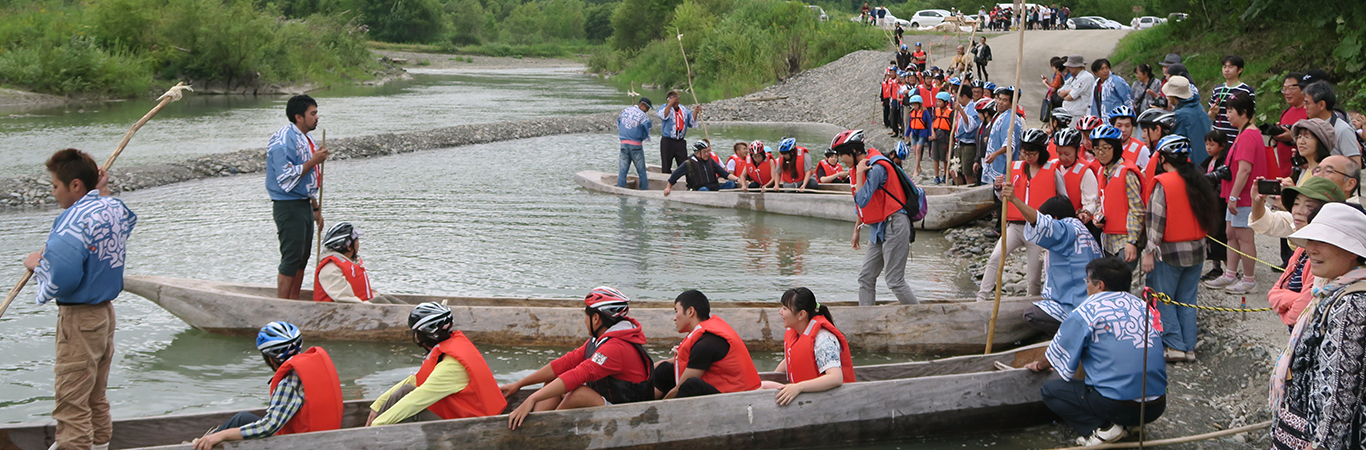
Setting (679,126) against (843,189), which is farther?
(679,126)

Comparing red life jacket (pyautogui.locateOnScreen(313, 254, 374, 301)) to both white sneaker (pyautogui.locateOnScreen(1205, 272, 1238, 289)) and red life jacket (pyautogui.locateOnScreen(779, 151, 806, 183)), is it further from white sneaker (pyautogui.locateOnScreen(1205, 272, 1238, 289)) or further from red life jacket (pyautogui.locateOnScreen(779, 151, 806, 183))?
red life jacket (pyautogui.locateOnScreen(779, 151, 806, 183))

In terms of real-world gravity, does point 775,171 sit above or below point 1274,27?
below

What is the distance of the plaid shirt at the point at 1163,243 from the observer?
6.01m

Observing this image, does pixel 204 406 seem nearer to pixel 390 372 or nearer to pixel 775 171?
pixel 390 372

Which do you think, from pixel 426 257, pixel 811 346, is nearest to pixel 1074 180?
pixel 811 346

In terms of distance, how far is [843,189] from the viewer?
44.4 feet

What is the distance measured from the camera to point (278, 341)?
14.9 ft

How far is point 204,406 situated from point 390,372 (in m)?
1.22

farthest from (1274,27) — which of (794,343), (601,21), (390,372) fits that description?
(601,21)

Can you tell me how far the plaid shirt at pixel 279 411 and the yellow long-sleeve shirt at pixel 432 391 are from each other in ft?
1.45

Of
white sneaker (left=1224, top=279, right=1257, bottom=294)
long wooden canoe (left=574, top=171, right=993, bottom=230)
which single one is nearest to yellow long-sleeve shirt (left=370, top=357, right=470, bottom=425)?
white sneaker (left=1224, top=279, right=1257, bottom=294)

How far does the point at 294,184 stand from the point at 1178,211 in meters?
6.25

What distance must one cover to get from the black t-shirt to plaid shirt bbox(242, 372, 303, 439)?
6.63ft

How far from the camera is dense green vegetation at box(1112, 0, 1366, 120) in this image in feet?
42.9
